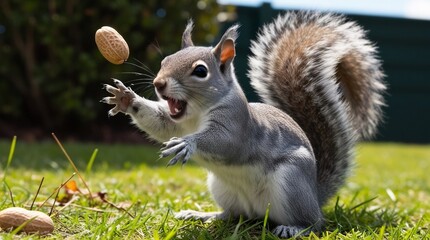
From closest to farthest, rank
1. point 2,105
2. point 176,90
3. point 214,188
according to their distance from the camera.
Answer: point 176,90 → point 214,188 → point 2,105

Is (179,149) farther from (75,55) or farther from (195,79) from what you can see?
(75,55)

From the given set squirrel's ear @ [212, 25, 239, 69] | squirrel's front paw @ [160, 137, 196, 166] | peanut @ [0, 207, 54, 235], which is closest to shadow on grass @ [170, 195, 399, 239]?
squirrel's front paw @ [160, 137, 196, 166]

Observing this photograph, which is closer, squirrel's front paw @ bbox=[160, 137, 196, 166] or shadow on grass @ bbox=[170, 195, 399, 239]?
squirrel's front paw @ bbox=[160, 137, 196, 166]

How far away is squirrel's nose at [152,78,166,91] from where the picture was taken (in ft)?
5.29

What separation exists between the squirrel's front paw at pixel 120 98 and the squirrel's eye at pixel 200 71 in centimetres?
26

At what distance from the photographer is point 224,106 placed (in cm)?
170

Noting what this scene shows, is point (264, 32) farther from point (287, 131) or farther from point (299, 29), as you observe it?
point (287, 131)

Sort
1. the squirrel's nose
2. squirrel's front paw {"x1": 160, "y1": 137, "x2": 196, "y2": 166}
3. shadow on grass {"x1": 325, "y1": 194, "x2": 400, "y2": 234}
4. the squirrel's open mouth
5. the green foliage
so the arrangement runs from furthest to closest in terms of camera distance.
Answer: the green foliage → shadow on grass {"x1": 325, "y1": 194, "x2": 400, "y2": 234} → the squirrel's open mouth → the squirrel's nose → squirrel's front paw {"x1": 160, "y1": 137, "x2": 196, "y2": 166}

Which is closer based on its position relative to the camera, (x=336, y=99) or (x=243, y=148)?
(x=243, y=148)

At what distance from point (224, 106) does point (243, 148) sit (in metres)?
0.14

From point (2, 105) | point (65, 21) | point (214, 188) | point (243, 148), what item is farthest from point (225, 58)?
point (2, 105)

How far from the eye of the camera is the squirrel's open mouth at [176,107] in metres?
A: 1.71

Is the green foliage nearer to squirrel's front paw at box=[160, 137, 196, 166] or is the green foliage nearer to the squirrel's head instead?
the squirrel's head

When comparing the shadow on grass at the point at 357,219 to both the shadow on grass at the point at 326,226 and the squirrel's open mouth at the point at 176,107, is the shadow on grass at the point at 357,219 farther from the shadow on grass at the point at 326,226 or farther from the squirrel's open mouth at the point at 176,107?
Result: the squirrel's open mouth at the point at 176,107
